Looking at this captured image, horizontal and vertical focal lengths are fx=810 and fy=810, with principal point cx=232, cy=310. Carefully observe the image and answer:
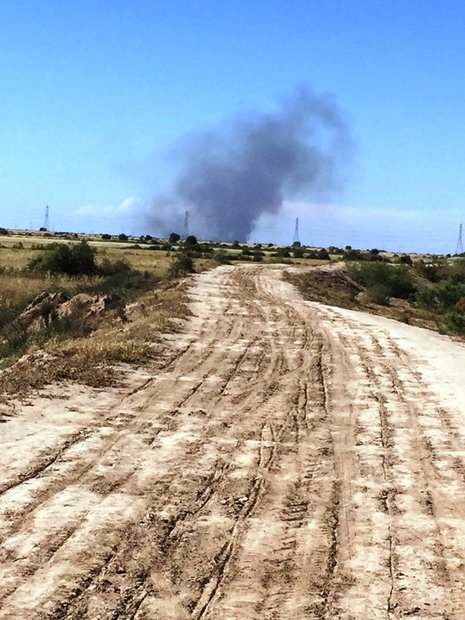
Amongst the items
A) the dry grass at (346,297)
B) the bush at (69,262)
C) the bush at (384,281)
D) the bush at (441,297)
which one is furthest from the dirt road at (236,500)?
the bush at (69,262)

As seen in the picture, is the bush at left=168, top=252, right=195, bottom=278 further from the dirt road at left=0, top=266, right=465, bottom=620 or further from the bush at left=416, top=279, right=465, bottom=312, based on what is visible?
the dirt road at left=0, top=266, right=465, bottom=620

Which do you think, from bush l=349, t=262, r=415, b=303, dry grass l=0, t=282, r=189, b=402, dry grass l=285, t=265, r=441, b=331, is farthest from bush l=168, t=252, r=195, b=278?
dry grass l=0, t=282, r=189, b=402

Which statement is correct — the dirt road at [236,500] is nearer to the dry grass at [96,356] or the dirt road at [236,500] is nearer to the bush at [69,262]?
the dry grass at [96,356]

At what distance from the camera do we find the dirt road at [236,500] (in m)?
5.15

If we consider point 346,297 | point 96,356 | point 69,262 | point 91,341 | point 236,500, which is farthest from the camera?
point 69,262

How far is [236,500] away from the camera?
7.00 metres

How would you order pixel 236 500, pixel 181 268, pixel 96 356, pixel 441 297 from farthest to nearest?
pixel 181 268
pixel 441 297
pixel 96 356
pixel 236 500

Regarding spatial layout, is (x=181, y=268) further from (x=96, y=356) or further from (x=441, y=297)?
(x=96, y=356)

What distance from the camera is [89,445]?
8.46 m

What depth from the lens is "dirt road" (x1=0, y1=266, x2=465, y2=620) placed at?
5148 millimetres

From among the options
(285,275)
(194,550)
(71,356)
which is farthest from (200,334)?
(285,275)

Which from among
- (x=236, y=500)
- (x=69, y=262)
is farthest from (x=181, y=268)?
(x=236, y=500)

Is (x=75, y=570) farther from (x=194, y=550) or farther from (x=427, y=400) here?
(x=427, y=400)

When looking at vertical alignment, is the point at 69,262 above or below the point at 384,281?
above
